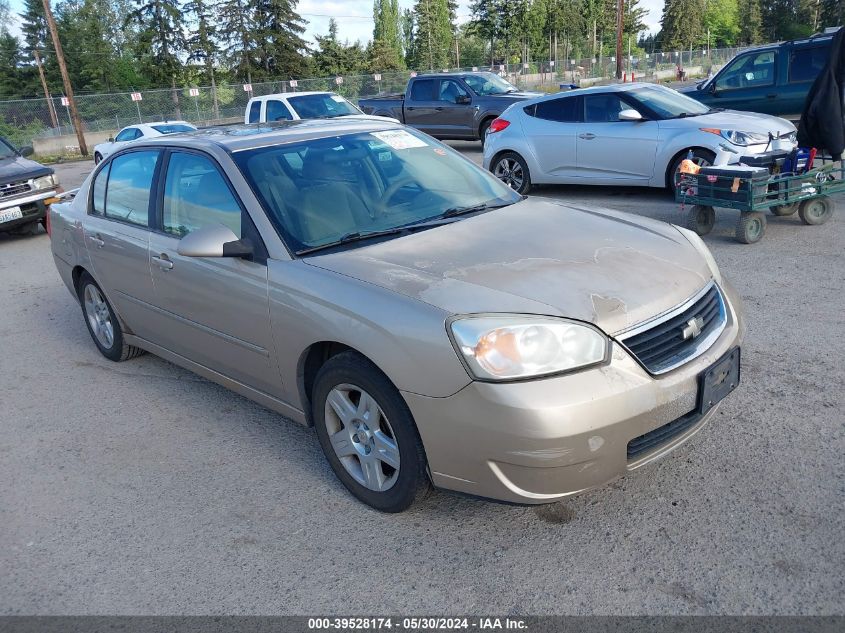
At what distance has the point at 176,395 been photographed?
4.81 meters

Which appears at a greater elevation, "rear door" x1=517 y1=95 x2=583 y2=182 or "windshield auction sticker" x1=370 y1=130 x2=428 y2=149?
"windshield auction sticker" x1=370 y1=130 x2=428 y2=149

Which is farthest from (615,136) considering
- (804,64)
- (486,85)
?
(486,85)

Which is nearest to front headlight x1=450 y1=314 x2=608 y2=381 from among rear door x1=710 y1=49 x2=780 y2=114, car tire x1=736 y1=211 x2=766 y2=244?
car tire x1=736 y1=211 x2=766 y2=244

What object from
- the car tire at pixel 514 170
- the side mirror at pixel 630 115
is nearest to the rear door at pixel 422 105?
the car tire at pixel 514 170

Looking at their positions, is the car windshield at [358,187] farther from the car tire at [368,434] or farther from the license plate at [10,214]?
the license plate at [10,214]

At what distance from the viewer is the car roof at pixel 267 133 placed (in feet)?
13.3

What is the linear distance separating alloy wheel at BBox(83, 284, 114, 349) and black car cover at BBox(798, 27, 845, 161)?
7.29 metres

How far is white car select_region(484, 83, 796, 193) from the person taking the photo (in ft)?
29.4

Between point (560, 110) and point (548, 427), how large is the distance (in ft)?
28.5

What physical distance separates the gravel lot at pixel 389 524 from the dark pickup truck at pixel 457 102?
40.5 feet

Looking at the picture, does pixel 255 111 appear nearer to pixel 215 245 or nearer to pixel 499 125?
pixel 499 125

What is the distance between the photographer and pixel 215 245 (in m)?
3.50

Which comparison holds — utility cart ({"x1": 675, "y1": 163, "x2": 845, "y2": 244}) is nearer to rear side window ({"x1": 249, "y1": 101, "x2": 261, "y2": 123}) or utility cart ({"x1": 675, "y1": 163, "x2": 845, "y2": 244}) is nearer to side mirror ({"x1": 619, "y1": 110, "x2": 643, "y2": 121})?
side mirror ({"x1": 619, "y1": 110, "x2": 643, "y2": 121})

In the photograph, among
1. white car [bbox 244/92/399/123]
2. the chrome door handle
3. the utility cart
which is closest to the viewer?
the chrome door handle
